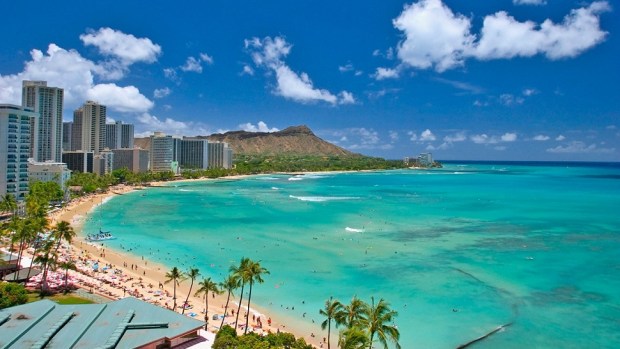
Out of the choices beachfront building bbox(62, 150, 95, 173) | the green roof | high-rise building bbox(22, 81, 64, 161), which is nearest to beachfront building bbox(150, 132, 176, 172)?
beachfront building bbox(62, 150, 95, 173)

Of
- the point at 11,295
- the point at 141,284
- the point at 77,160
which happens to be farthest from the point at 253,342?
the point at 77,160

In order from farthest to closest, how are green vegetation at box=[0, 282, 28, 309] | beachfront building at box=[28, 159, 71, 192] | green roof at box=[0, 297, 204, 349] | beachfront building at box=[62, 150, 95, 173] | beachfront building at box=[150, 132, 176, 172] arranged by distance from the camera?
beachfront building at box=[150, 132, 176, 172]
beachfront building at box=[62, 150, 95, 173]
beachfront building at box=[28, 159, 71, 192]
green vegetation at box=[0, 282, 28, 309]
green roof at box=[0, 297, 204, 349]

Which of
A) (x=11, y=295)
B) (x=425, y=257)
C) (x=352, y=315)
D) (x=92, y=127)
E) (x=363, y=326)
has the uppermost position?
(x=92, y=127)

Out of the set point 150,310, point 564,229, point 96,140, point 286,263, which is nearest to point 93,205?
point 286,263

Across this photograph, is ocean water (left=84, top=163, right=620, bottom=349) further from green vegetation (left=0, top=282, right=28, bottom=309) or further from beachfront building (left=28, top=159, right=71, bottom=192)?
green vegetation (left=0, top=282, right=28, bottom=309)

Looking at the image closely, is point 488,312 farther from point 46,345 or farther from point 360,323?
point 46,345

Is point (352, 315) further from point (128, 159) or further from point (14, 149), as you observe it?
point (128, 159)
